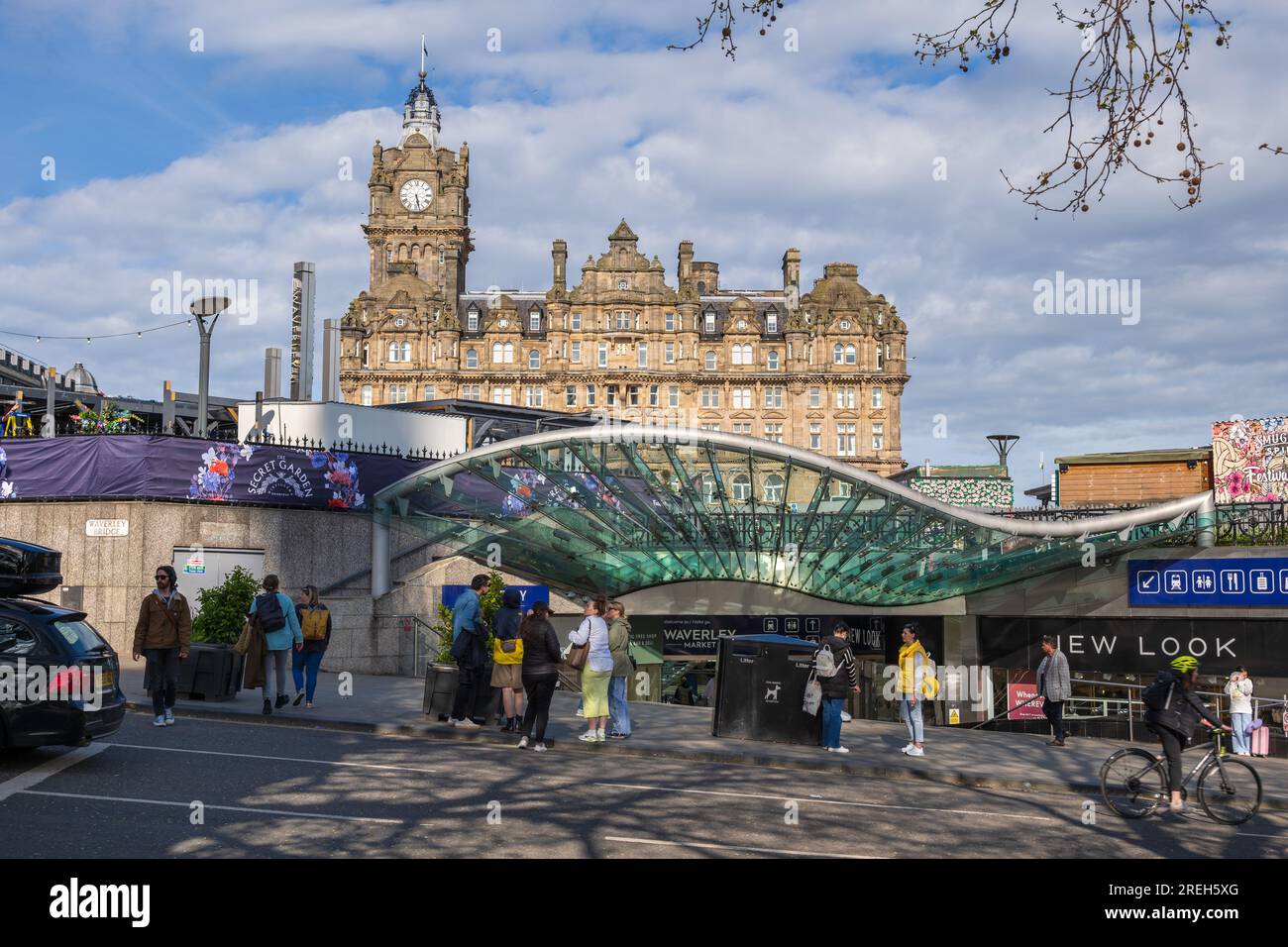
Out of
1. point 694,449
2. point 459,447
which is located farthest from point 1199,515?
point 459,447

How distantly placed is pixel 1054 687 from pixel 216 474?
51.3ft

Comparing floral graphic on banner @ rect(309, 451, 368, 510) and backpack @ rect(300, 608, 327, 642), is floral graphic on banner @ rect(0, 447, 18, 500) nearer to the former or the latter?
floral graphic on banner @ rect(309, 451, 368, 510)

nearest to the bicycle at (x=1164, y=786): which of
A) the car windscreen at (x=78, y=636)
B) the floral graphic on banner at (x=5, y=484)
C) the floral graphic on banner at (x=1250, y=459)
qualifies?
the car windscreen at (x=78, y=636)

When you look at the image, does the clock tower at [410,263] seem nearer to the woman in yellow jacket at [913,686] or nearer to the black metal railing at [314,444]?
the black metal railing at [314,444]

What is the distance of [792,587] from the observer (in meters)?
28.8

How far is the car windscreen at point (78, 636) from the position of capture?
11.3m

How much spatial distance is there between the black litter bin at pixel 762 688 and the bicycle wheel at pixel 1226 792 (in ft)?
17.1

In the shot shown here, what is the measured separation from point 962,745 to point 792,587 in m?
12.0

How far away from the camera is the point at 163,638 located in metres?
13.7

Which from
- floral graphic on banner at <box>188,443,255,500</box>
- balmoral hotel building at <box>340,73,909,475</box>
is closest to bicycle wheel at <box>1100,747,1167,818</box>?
floral graphic on banner at <box>188,443,255,500</box>

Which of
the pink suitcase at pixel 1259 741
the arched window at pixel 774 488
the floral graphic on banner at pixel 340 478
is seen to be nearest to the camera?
the pink suitcase at pixel 1259 741

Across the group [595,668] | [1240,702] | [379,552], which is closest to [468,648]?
[595,668]

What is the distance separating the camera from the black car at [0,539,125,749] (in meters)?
10.8
